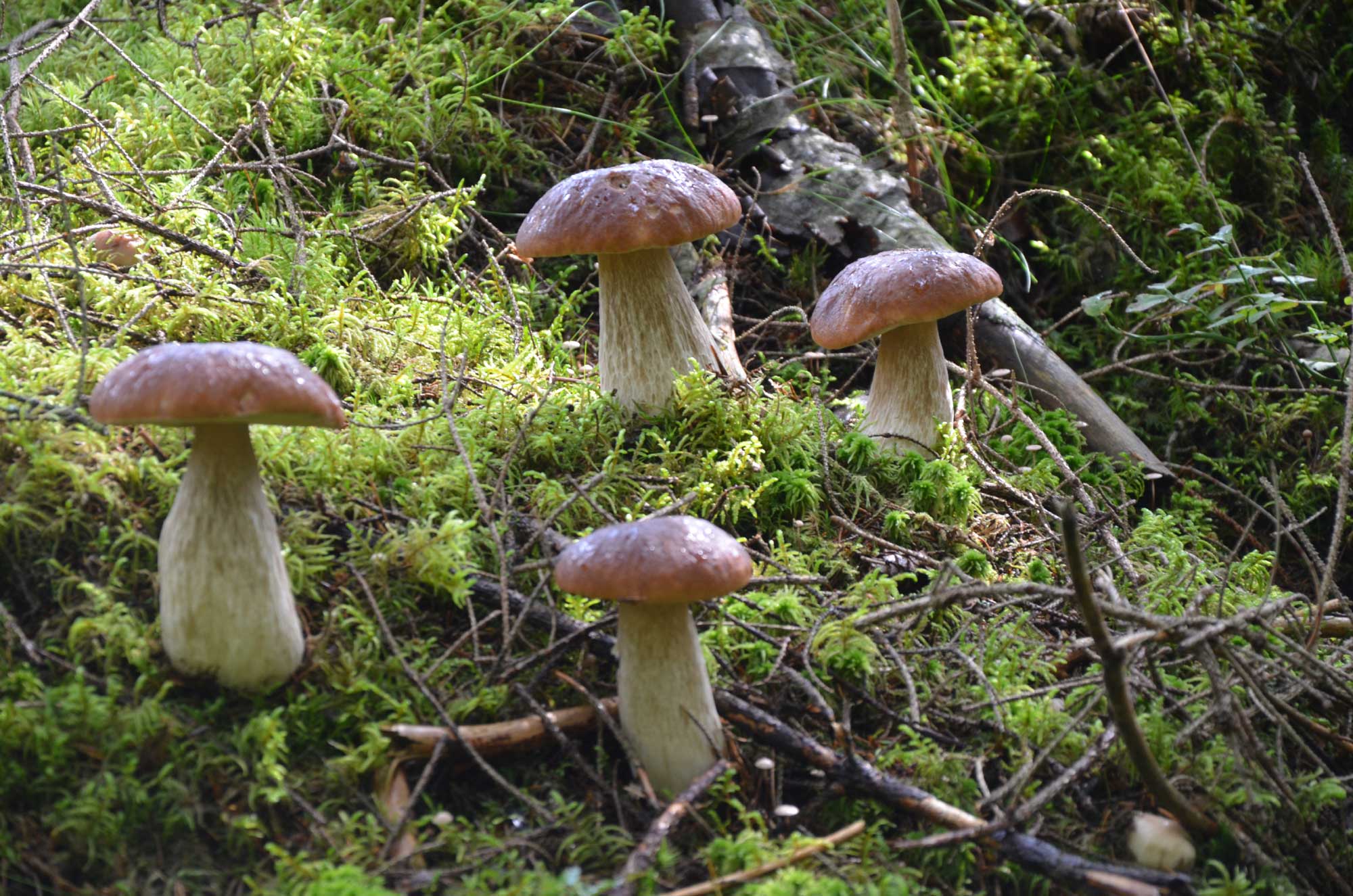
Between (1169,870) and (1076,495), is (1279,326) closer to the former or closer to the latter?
(1076,495)

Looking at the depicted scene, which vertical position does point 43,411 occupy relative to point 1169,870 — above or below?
above

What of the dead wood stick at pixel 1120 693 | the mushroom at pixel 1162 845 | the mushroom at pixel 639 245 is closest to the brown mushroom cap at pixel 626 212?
the mushroom at pixel 639 245

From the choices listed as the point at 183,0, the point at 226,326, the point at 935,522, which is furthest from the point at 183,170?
the point at 935,522

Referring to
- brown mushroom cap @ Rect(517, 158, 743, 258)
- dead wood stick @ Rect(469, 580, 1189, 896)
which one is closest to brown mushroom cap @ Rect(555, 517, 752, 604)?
dead wood stick @ Rect(469, 580, 1189, 896)

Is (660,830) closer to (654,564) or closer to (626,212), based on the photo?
(654,564)

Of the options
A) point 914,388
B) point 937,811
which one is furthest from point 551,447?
point 937,811

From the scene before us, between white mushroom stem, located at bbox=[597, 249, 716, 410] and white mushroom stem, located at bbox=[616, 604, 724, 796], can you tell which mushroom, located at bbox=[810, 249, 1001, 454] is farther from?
white mushroom stem, located at bbox=[616, 604, 724, 796]
